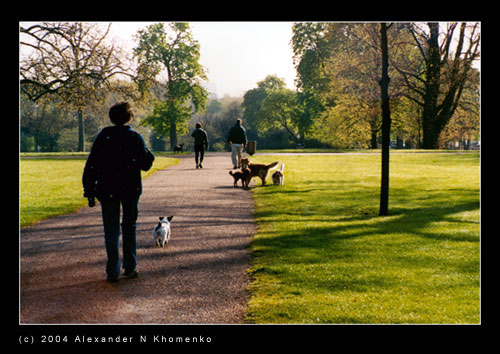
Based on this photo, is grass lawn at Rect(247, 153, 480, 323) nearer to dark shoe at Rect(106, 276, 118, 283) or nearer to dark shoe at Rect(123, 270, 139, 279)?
dark shoe at Rect(123, 270, 139, 279)

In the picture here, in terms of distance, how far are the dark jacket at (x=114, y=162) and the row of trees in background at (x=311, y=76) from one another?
7282 mm

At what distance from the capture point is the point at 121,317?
178 inches

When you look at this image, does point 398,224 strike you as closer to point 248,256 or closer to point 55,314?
point 248,256

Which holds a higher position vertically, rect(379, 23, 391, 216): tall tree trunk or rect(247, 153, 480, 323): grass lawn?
rect(379, 23, 391, 216): tall tree trunk

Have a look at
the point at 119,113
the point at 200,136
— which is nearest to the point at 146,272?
the point at 119,113

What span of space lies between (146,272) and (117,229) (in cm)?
89

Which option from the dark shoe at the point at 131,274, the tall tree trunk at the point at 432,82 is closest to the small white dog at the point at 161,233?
the dark shoe at the point at 131,274

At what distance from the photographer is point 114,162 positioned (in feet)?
16.9

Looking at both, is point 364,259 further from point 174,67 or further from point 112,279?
point 174,67

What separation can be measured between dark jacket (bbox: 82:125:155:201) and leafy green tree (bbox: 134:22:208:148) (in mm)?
18448

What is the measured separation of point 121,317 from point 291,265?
8.89 feet

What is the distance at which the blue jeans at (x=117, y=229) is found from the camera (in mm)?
5266

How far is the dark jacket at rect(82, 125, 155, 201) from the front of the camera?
202 inches

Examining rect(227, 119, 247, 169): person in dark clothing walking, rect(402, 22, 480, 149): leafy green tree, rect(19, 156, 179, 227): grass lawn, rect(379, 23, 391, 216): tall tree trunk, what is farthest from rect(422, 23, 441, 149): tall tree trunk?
rect(19, 156, 179, 227): grass lawn
